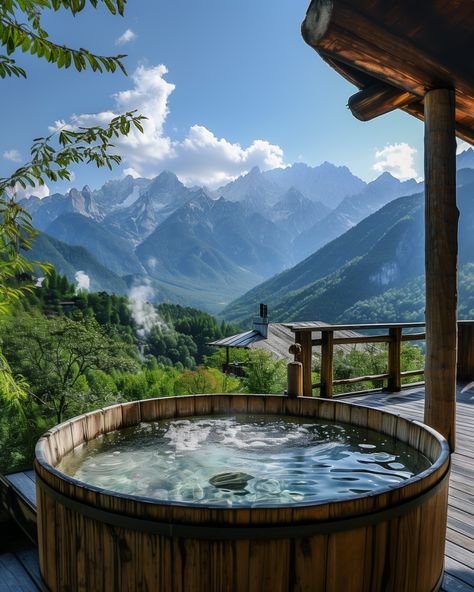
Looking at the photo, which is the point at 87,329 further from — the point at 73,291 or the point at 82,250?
the point at 82,250

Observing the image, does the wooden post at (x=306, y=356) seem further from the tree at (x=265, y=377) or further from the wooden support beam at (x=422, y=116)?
the tree at (x=265, y=377)

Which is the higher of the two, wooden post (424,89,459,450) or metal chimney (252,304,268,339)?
wooden post (424,89,459,450)

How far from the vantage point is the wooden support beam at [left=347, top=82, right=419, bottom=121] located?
3.14 metres

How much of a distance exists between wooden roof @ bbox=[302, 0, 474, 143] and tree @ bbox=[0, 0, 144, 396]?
3.59 ft

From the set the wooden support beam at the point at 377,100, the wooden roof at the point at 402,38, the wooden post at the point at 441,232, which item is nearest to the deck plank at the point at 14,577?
the wooden post at the point at 441,232

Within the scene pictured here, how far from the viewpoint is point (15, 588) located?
1.67 m

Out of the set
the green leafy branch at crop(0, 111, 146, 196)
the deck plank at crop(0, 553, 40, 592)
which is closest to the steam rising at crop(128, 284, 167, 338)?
the green leafy branch at crop(0, 111, 146, 196)

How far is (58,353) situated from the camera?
44.9 ft

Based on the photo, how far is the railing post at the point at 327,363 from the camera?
4.64 metres

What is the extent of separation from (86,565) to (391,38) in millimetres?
2652

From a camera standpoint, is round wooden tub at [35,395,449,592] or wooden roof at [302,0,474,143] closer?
round wooden tub at [35,395,449,592]

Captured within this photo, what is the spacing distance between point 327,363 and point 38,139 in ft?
11.7

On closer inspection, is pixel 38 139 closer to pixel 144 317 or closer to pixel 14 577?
pixel 14 577

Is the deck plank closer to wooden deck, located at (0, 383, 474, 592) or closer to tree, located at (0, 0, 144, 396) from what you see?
wooden deck, located at (0, 383, 474, 592)
